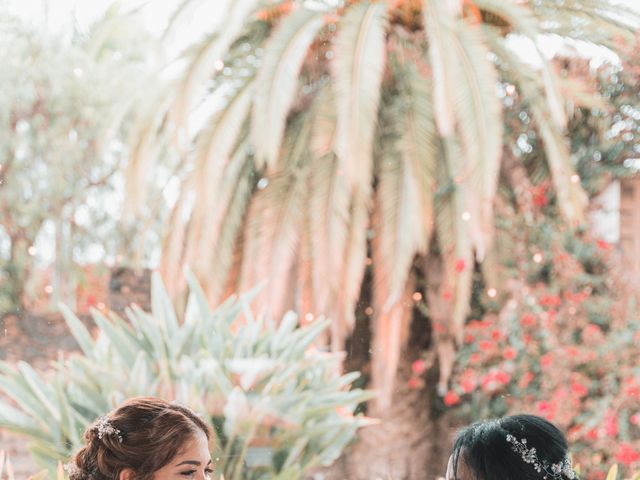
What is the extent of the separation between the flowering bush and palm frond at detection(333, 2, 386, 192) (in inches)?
36.0

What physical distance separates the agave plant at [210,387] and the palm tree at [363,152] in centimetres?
38

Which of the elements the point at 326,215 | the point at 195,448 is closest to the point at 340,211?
the point at 326,215

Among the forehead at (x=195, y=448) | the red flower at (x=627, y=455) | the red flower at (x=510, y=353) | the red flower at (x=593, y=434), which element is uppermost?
the forehead at (x=195, y=448)

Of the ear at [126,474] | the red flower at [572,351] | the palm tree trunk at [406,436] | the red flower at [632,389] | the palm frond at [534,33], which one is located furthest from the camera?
the red flower at [572,351]

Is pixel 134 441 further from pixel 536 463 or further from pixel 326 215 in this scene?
pixel 326 215

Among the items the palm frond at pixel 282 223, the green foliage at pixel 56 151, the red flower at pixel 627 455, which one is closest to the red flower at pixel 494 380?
the red flower at pixel 627 455

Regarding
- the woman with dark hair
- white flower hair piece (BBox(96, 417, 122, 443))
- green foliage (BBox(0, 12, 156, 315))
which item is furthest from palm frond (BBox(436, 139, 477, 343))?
white flower hair piece (BBox(96, 417, 122, 443))

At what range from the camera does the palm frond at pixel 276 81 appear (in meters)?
2.79

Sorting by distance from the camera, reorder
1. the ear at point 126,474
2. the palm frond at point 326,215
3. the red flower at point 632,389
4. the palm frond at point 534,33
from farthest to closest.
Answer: the red flower at point 632,389, the palm frond at point 326,215, the palm frond at point 534,33, the ear at point 126,474

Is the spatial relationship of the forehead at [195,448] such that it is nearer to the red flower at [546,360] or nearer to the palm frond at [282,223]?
the palm frond at [282,223]

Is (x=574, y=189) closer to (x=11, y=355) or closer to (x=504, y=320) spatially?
(x=504, y=320)

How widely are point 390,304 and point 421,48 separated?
0.91 m

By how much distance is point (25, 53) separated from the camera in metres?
2.85

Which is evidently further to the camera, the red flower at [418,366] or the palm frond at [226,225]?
the red flower at [418,366]
